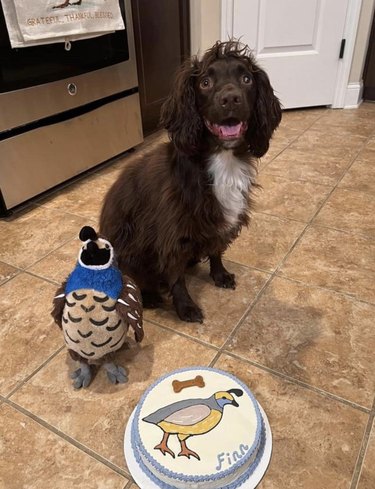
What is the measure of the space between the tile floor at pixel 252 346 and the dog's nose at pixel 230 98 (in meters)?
0.70

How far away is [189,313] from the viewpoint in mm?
1407

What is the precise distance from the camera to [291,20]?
314cm

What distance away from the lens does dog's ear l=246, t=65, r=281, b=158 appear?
1.21 m

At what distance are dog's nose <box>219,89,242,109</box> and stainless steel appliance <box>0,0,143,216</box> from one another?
1.17 metres

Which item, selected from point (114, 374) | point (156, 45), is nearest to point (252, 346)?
point (114, 374)

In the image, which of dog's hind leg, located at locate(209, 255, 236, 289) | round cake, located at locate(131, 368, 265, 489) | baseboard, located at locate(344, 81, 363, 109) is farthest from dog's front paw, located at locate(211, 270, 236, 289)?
baseboard, located at locate(344, 81, 363, 109)

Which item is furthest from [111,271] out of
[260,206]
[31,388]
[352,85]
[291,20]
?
[352,85]

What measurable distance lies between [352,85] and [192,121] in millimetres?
2748

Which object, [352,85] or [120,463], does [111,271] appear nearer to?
[120,463]

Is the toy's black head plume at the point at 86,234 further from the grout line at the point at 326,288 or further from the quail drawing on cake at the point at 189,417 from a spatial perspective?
the grout line at the point at 326,288

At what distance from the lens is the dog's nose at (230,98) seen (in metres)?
1.06

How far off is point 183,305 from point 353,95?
9.22 feet

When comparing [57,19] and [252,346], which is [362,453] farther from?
[57,19]

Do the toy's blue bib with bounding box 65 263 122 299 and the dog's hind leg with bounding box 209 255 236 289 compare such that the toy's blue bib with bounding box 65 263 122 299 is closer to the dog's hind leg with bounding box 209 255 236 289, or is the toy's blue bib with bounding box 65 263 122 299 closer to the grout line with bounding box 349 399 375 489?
the dog's hind leg with bounding box 209 255 236 289
